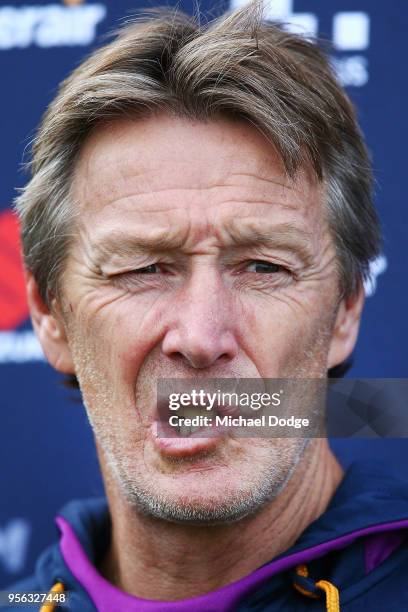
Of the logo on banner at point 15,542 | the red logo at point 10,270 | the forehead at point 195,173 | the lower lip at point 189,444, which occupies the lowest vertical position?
the logo on banner at point 15,542

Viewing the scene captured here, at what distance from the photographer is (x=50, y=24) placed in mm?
2789

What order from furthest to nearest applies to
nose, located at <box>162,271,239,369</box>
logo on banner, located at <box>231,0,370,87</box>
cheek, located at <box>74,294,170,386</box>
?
logo on banner, located at <box>231,0,370,87</box> → cheek, located at <box>74,294,170,386</box> → nose, located at <box>162,271,239,369</box>

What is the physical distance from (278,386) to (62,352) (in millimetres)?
575

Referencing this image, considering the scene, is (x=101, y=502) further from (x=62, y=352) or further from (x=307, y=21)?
(x=307, y=21)

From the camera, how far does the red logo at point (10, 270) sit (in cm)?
279

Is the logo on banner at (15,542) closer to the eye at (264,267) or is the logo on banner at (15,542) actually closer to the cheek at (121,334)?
the cheek at (121,334)

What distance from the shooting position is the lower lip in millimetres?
1695

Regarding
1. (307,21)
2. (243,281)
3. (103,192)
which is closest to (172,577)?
(243,281)

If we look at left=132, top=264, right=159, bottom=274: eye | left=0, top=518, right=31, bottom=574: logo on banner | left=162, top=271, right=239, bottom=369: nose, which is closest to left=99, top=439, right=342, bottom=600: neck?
left=162, top=271, right=239, bottom=369: nose

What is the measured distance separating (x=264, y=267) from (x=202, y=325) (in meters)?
0.25

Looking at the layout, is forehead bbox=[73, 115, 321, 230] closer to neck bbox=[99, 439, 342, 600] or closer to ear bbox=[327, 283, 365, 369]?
ear bbox=[327, 283, 365, 369]

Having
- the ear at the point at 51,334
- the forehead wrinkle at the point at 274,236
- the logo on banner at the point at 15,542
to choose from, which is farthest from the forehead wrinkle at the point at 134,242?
the logo on banner at the point at 15,542

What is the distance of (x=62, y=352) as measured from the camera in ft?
6.98

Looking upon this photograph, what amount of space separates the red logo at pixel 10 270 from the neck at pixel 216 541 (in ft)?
3.08
